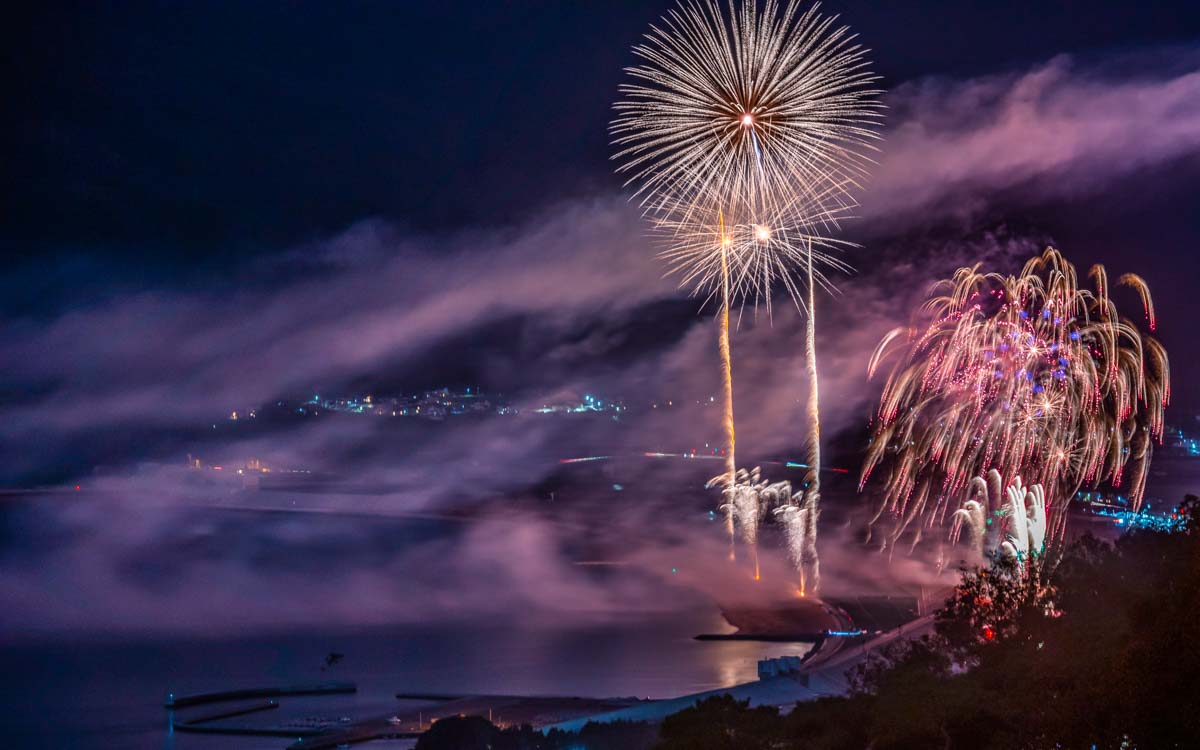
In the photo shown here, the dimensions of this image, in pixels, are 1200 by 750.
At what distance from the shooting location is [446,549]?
10444 cm

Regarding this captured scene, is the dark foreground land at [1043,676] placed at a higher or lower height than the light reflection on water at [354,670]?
higher

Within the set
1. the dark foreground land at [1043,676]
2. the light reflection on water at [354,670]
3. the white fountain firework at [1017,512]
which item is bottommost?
the light reflection on water at [354,670]

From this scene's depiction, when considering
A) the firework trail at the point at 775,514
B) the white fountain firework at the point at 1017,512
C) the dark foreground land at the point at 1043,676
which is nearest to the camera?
the dark foreground land at the point at 1043,676

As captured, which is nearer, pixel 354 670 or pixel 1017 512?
pixel 1017 512

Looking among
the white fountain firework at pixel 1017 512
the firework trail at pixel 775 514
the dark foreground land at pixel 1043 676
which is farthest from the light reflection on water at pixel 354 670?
the dark foreground land at pixel 1043 676

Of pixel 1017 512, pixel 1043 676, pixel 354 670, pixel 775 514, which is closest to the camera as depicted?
pixel 1043 676

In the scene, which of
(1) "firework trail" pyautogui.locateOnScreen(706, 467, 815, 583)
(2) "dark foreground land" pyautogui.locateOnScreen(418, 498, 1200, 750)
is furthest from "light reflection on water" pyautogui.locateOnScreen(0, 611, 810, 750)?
(2) "dark foreground land" pyautogui.locateOnScreen(418, 498, 1200, 750)

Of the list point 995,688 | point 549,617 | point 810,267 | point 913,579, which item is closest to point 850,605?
point 913,579

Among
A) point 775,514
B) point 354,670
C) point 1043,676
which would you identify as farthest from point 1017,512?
point 775,514

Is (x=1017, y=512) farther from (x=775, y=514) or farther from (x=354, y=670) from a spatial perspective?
(x=775, y=514)

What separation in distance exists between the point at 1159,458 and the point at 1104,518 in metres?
10.6

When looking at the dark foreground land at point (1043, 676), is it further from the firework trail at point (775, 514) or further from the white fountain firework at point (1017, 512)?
the firework trail at point (775, 514)

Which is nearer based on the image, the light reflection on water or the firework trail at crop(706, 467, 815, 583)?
the light reflection on water

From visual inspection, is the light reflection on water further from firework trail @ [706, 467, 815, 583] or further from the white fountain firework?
the white fountain firework
